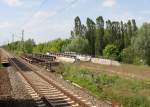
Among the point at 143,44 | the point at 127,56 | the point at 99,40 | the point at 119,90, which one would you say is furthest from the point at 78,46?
the point at 119,90

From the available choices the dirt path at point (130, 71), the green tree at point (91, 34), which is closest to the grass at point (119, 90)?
the dirt path at point (130, 71)

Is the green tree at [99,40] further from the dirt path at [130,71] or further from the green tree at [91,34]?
the dirt path at [130,71]

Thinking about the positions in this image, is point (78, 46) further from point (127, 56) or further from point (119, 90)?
point (119, 90)

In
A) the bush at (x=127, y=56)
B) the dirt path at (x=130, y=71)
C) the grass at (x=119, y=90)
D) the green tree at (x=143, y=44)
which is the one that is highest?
the green tree at (x=143, y=44)

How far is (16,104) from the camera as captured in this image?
18406 millimetres

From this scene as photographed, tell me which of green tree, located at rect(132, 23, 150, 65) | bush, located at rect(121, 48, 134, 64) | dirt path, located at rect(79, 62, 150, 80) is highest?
green tree, located at rect(132, 23, 150, 65)

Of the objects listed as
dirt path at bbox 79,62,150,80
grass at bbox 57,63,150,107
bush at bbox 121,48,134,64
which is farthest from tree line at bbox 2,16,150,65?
grass at bbox 57,63,150,107

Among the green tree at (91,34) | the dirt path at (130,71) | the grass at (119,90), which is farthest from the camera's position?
the green tree at (91,34)

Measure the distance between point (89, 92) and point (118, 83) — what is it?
186 inches

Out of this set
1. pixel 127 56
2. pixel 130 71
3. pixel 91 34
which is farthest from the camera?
pixel 91 34

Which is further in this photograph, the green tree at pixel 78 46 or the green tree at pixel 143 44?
the green tree at pixel 78 46

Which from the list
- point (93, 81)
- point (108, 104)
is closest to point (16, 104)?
point (108, 104)

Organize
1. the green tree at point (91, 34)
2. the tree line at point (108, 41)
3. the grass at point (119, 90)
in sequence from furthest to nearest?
the green tree at point (91, 34)
the tree line at point (108, 41)
the grass at point (119, 90)

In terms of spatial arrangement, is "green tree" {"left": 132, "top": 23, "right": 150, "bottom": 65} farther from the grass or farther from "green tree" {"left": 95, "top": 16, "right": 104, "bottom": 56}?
the grass
